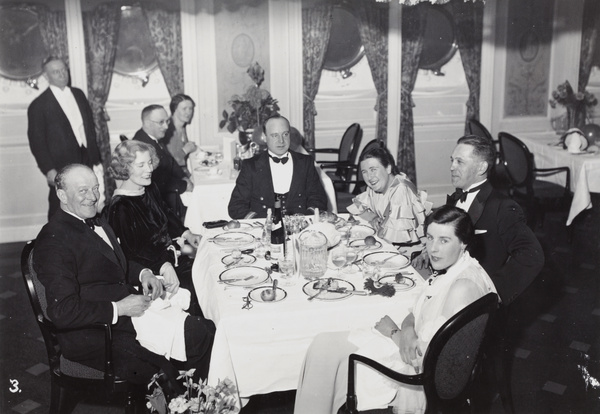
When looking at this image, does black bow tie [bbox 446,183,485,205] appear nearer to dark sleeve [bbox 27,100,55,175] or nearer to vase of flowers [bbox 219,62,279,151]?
vase of flowers [bbox 219,62,279,151]

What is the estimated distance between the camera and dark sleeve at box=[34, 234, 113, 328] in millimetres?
2658

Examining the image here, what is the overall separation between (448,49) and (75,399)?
5472 mm

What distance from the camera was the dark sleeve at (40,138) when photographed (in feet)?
18.6

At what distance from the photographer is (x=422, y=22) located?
689 cm

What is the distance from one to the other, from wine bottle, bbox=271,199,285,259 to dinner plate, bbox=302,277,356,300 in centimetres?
45

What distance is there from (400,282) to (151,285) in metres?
1.24

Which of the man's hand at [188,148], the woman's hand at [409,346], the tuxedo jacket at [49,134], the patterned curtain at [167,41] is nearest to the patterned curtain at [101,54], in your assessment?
the patterned curtain at [167,41]

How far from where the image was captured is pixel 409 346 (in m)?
2.52

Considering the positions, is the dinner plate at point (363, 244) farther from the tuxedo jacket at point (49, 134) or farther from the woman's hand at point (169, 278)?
the tuxedo jacket at point (49, 134)

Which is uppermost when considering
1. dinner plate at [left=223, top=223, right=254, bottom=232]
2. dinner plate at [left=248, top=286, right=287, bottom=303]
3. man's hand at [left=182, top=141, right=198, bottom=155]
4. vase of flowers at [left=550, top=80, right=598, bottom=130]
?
vase of flowers at [left=550, top=80, right=598, bottom=130]

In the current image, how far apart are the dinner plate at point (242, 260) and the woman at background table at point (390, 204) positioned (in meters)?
0.81

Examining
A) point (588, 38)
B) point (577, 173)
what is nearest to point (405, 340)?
point (577, 173)

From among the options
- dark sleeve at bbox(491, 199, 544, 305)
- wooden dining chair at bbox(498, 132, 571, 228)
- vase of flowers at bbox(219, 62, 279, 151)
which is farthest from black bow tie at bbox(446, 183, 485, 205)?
vase of flowers at bbox(219, 62, 279, 151)

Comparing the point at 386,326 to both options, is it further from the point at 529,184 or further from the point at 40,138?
the point at 40,138
